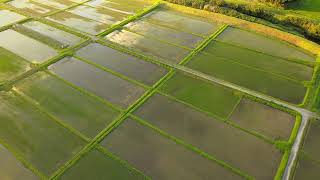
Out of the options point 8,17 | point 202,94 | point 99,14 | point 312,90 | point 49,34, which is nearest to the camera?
point 202,94

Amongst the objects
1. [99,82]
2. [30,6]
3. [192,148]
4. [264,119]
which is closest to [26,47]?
[99,82]

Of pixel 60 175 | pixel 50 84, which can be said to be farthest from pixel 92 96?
pixel 60 175

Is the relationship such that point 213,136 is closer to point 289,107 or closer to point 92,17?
point 289,107

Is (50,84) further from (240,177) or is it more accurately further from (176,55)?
(240,177)

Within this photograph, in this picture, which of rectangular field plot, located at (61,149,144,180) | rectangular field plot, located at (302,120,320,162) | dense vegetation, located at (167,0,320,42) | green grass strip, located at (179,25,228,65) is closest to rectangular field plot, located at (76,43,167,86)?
green grass strip, located at (179,25,228,65)

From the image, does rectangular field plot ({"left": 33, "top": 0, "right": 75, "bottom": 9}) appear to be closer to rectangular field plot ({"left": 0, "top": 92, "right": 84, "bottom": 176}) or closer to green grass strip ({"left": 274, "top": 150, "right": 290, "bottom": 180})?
rectangular field plot ({"left": 0, "top": 92, "right": 84, "bottom": 176})

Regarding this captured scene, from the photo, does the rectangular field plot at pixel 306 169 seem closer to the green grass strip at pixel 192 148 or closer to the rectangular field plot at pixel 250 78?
the green grass strip at pixel 192 148
